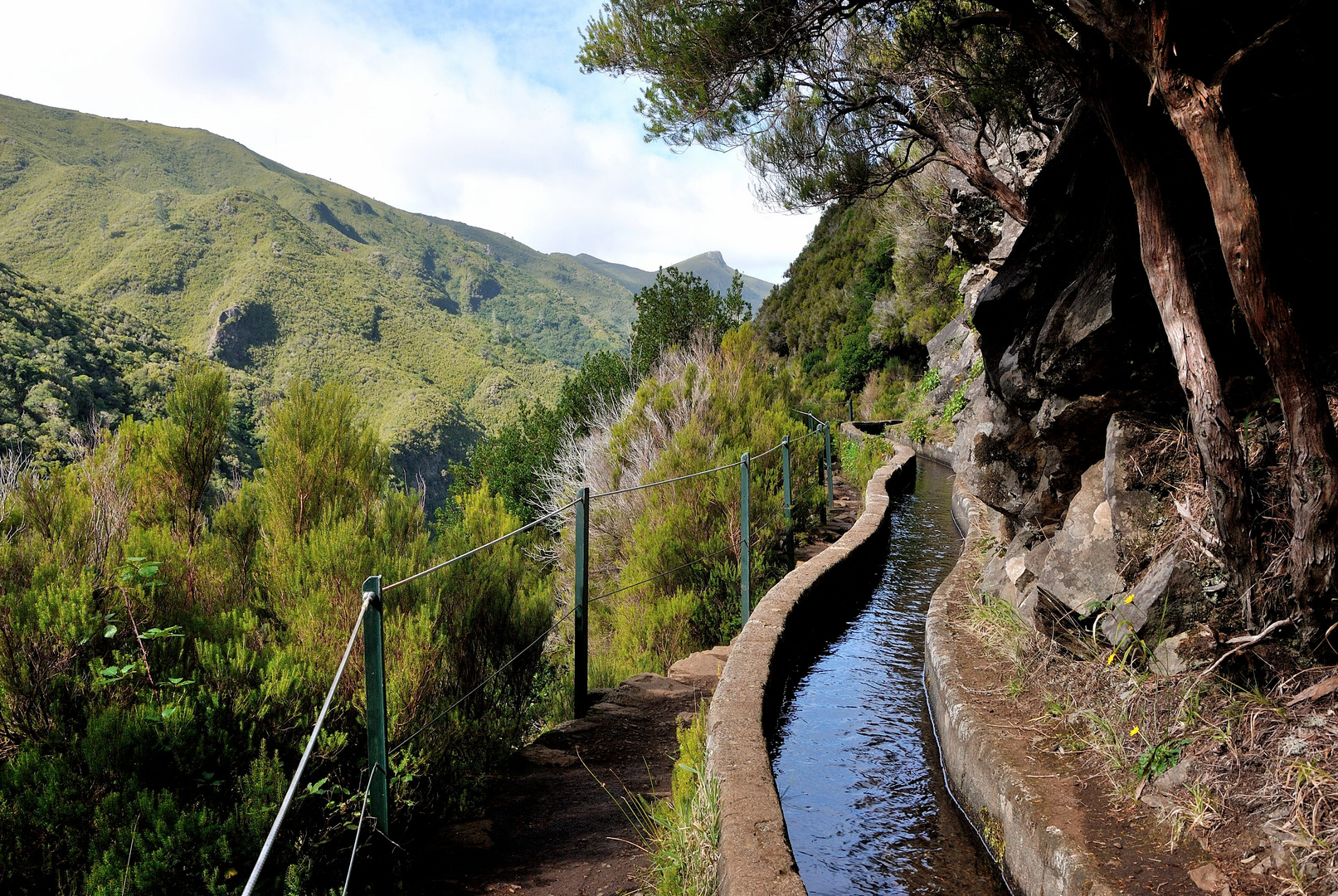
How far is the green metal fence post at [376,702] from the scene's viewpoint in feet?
7.73

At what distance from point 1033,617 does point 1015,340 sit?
1.68 m

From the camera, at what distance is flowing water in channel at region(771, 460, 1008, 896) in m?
3.00

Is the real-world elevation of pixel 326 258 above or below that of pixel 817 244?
above

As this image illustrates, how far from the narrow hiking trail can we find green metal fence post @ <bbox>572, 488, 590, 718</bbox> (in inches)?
7.8

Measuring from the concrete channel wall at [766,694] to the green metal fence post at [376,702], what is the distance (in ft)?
3.69

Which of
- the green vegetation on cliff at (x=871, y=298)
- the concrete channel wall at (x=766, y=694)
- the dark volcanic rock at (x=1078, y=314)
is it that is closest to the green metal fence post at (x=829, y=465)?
the concrete channel wall at (x=766, y=694)

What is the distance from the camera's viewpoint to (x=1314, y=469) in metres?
2.74

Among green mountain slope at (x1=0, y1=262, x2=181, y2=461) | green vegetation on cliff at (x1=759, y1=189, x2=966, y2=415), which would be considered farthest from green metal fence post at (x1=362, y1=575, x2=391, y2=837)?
green mountain slope at (x1=0, y1=262, x2=181, y2=461)

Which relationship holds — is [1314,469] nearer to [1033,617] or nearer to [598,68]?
[1033,617]

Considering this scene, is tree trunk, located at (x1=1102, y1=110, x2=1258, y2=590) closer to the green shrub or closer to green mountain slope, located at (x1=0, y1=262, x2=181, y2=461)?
the green shrub

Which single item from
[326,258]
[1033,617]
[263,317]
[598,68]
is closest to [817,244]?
[598,68]

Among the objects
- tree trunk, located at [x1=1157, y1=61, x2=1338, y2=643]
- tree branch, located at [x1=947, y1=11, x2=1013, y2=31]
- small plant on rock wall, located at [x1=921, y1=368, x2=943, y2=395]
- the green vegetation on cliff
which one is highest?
the green vegetation on cliff

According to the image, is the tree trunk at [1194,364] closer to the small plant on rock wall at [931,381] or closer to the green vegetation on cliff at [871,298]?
the green vegetation on cliff at [871,298]

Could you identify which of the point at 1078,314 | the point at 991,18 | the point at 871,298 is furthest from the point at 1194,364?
the point at 871,298
